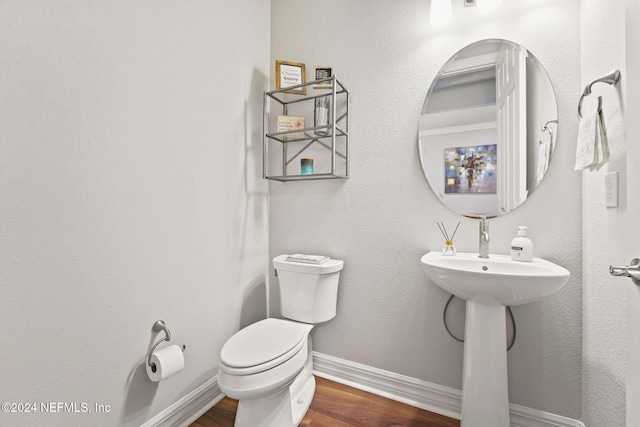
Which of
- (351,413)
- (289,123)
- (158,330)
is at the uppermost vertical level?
(289,123)

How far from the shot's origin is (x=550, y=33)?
1319 mm

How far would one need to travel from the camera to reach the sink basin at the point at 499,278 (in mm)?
Answer: 1056

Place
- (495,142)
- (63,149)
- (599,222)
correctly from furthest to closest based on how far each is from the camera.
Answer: (495,142)
(599,222)
(63,149)

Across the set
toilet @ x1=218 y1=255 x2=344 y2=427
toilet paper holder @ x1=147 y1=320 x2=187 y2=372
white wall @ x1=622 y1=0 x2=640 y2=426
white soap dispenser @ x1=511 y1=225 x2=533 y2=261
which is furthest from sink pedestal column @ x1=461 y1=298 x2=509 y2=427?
toilet paper holder @ x1=147 y1=320 x2=187 y2=372

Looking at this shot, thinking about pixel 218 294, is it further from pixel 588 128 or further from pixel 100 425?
pixel 588 128

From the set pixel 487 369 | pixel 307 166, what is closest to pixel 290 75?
pixel 307 166

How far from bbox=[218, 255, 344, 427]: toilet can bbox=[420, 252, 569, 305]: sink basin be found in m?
0.62

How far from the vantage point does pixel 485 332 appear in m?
1.23

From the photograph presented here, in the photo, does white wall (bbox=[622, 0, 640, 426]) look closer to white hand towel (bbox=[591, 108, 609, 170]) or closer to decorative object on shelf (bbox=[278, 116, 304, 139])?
white hand towel (bbox=[591, 108, 609, 170])

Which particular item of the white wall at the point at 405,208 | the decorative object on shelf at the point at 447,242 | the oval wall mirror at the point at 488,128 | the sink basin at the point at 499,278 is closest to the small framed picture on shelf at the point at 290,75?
the white wall at the point at 405,208

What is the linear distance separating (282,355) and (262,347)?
4.1 inches

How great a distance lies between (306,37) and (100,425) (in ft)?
7.37

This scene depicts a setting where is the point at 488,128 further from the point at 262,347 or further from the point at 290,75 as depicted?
the point at 262,347

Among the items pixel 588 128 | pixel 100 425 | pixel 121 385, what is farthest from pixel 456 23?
pixel 100 425
